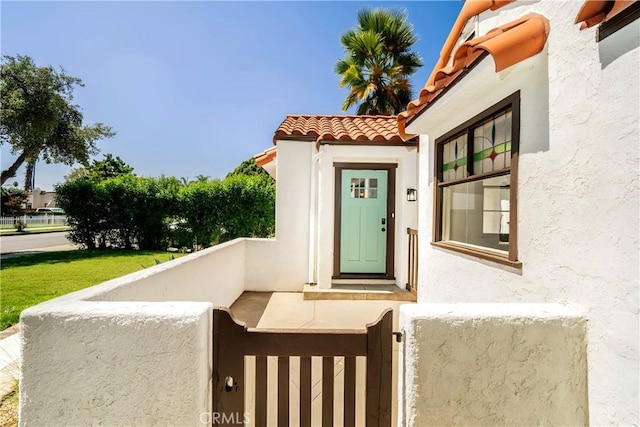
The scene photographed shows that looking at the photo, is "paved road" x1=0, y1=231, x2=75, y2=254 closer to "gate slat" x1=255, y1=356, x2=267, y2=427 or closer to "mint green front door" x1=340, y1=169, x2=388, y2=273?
"mint green front door" x1=340, y1=169, x2=388, y2=273

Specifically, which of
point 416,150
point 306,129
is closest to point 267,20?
point 306,129

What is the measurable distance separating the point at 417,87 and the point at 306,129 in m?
9.98

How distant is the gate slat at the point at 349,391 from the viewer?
2.11 meters

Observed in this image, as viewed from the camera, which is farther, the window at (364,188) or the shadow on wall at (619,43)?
the window at (364,188)

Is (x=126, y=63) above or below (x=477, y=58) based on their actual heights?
above

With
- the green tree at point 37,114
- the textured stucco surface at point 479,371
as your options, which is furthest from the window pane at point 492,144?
the green tree at point 37,114

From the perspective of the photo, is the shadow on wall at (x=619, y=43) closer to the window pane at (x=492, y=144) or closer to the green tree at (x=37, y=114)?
the window pane at (x=492, y=144)

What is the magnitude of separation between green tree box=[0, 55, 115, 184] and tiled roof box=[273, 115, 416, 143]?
1455 centimetres

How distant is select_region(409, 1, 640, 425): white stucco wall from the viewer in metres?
1.76

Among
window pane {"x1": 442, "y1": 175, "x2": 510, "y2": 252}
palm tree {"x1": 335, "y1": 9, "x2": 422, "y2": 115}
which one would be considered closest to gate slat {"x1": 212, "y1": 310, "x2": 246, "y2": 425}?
window pane {"x1": 442, "y1": 175, "x2": 510, "y2": 252}

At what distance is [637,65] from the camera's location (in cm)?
173

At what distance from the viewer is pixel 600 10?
182 centimetres

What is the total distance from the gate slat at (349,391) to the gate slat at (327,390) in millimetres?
111

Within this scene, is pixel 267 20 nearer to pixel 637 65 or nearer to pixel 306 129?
pixel 306 129
